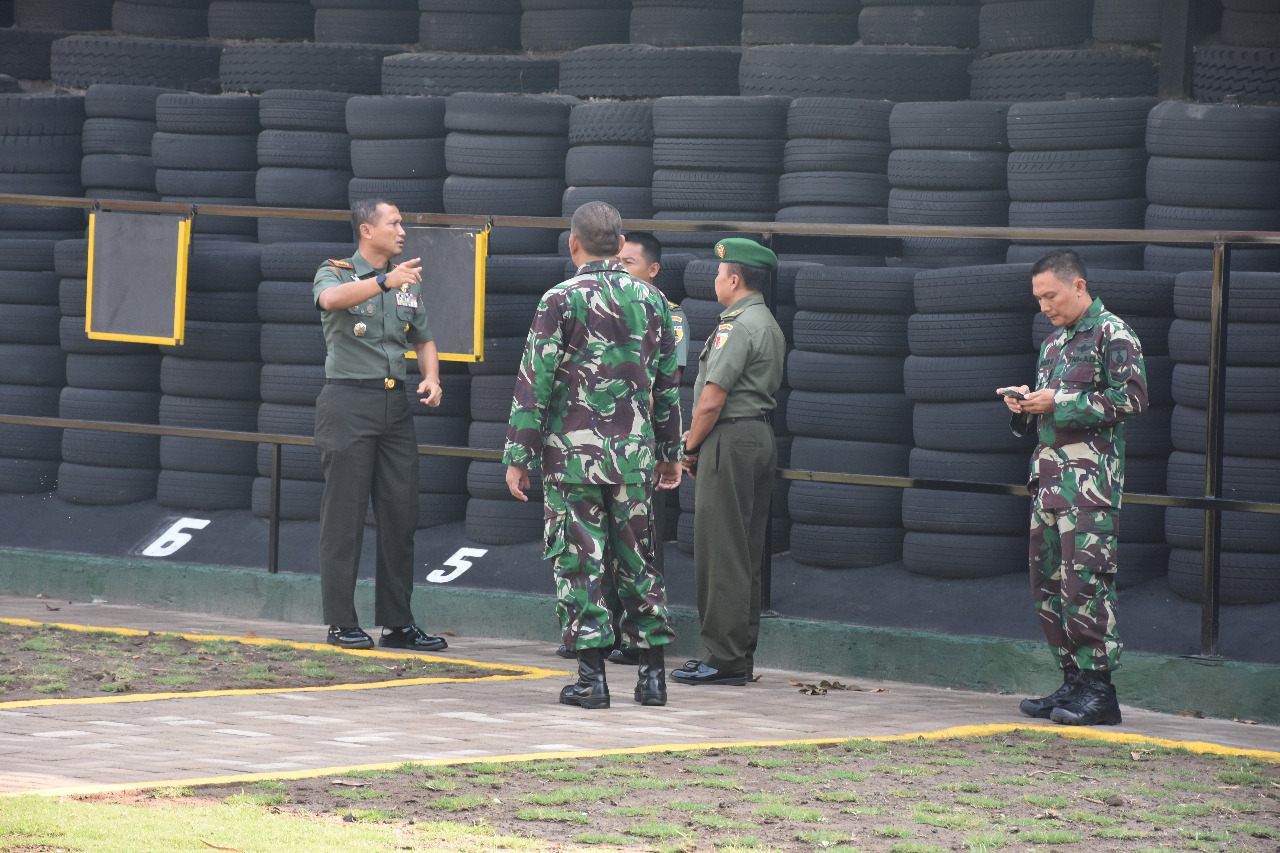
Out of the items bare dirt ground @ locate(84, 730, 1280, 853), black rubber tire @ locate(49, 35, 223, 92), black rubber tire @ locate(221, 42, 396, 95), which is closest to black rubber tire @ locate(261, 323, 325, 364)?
black rubber tire @ locate(221, 42, 396, 95)

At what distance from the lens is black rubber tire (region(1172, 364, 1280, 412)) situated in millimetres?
7621

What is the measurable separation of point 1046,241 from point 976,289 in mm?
480

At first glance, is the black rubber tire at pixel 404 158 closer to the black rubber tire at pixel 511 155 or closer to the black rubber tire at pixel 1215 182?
the black rubber tire at pixel 511 155

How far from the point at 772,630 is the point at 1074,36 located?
13.0 feet

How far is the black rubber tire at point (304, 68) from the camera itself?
40.3 ft

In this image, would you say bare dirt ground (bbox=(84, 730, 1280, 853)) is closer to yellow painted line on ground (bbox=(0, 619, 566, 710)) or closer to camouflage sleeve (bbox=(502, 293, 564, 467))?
camouflage sleeve (bbox=(502, 293, 564, 467))

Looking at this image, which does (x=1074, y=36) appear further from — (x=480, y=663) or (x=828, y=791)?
(x=828, y=791)

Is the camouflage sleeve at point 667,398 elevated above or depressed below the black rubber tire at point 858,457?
above

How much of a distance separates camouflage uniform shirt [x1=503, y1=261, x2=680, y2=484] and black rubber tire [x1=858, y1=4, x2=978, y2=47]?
4307 mm

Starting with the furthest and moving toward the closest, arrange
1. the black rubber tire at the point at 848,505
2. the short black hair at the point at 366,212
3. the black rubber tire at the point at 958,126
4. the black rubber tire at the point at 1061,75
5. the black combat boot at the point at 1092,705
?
the black rubber tire at the point at 1061,75, the black rubber tire at the point at 958,126, the black rubber tire at the point at 848,505, the short black hair at the point at 366,212, the black combat boot at the point at 1092,705

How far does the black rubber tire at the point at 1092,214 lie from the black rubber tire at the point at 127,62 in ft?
21.2

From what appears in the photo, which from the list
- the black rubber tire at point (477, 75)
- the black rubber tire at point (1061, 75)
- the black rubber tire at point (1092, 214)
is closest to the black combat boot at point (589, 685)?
the black rubber tire at point (1092, 214)

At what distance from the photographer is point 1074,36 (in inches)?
406

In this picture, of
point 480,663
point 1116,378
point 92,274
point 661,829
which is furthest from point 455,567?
point 661,829
